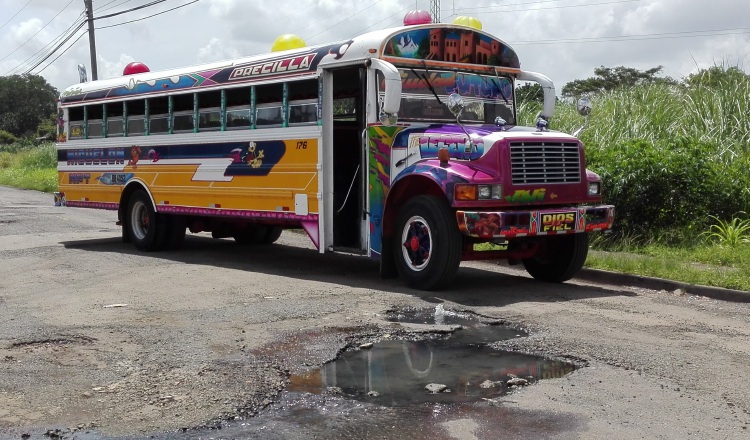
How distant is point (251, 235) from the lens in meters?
14.4

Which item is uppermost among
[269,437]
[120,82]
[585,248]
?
[120,82]

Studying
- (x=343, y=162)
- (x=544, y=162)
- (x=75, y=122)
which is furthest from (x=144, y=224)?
(x=544, y=162)

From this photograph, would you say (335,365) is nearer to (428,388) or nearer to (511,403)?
(428,388)

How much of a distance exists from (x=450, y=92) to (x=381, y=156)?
107 cm

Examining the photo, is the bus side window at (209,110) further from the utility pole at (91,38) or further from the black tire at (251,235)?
the utility pole at (91,38)

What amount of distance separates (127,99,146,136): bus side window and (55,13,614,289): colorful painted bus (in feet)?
0.14

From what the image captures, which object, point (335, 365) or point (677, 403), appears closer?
point (677, 403)

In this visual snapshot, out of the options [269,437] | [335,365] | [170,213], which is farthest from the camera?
[170,213]

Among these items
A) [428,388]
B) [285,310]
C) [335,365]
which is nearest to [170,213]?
[285,310]

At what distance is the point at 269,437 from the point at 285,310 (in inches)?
139

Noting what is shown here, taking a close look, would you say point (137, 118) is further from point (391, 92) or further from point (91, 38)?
point (91, 38)

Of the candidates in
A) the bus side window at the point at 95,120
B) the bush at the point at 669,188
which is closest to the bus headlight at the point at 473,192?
the bush at the point at 669,188

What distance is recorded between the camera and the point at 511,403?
5391 mm

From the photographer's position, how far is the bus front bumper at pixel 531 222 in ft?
28.5
